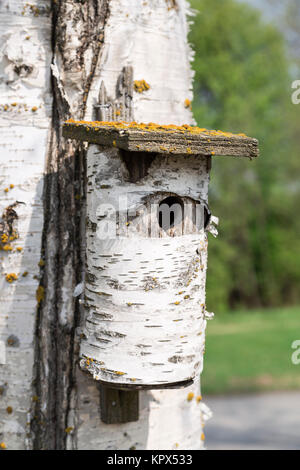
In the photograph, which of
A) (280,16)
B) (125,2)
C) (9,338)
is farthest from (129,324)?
(280,16)

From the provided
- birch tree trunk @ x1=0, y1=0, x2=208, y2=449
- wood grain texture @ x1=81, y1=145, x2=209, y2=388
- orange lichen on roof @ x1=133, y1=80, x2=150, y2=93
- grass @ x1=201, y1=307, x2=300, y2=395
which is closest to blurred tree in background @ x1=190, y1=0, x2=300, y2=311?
grass @ x1=201, y1=307, x2=300, y2=395

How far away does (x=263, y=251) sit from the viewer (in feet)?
53.8

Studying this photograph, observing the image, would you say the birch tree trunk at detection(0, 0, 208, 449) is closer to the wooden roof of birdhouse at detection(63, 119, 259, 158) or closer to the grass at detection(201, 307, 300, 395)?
the wooden roof of birdhouse at detection(63, 119, 259, 158)

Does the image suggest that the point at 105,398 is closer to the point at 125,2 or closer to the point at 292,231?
the point at 125,2

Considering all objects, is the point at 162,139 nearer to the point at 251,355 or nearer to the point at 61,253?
the point at 61,253

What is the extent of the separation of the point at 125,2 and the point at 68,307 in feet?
3.81

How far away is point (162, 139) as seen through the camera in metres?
1.67

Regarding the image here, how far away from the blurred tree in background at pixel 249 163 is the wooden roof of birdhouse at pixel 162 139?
44.0 ft

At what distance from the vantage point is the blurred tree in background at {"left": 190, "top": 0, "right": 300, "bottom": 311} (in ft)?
50.7

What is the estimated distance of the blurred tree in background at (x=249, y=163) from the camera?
15445 millimetres

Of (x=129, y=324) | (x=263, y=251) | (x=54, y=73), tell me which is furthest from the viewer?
(x=263, y=251)

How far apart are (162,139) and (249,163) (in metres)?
14.7

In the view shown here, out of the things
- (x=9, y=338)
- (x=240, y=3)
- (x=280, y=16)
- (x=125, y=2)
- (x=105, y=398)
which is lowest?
(x=105, y=398)

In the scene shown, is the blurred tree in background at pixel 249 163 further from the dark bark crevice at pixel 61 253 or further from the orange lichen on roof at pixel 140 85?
the dark bark crevice at pixel 61 253
